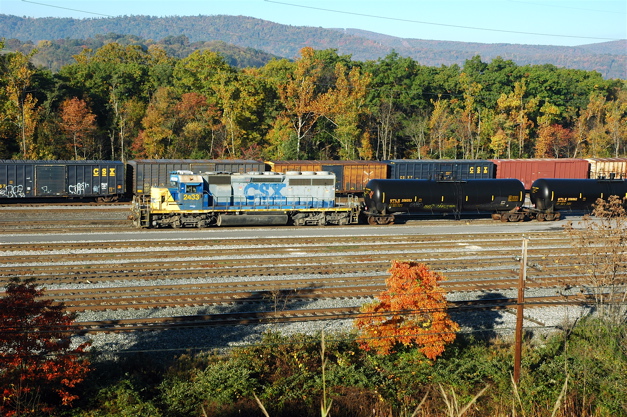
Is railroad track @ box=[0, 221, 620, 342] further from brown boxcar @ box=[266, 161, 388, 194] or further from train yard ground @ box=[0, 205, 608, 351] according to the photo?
brown boxcar @ box=[266, 161, 388, 194]

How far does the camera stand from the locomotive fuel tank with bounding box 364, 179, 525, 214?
36250mm

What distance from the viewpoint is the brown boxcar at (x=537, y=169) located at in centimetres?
4903

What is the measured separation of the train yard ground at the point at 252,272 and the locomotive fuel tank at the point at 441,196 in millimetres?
1438

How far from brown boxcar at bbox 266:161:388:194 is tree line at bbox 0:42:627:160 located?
48.4 feet

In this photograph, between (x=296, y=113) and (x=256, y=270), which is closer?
(x=256, y=270)

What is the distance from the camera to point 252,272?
24.4 meters

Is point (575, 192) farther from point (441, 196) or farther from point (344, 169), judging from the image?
point (344, 169)

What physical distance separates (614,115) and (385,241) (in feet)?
195

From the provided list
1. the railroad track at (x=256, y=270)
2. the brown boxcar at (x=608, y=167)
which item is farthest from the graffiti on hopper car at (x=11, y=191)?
the brown boxcar at (x=608, y=167)

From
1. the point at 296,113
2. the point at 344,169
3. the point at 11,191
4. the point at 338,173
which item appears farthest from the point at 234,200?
the point at 296,113

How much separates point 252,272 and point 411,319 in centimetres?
907

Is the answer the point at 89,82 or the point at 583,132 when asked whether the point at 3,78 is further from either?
the point at 583,132

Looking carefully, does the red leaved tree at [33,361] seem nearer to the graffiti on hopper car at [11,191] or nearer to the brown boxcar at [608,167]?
the graffiti on hopper car at [11,191]

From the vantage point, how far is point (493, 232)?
35.5 meters
